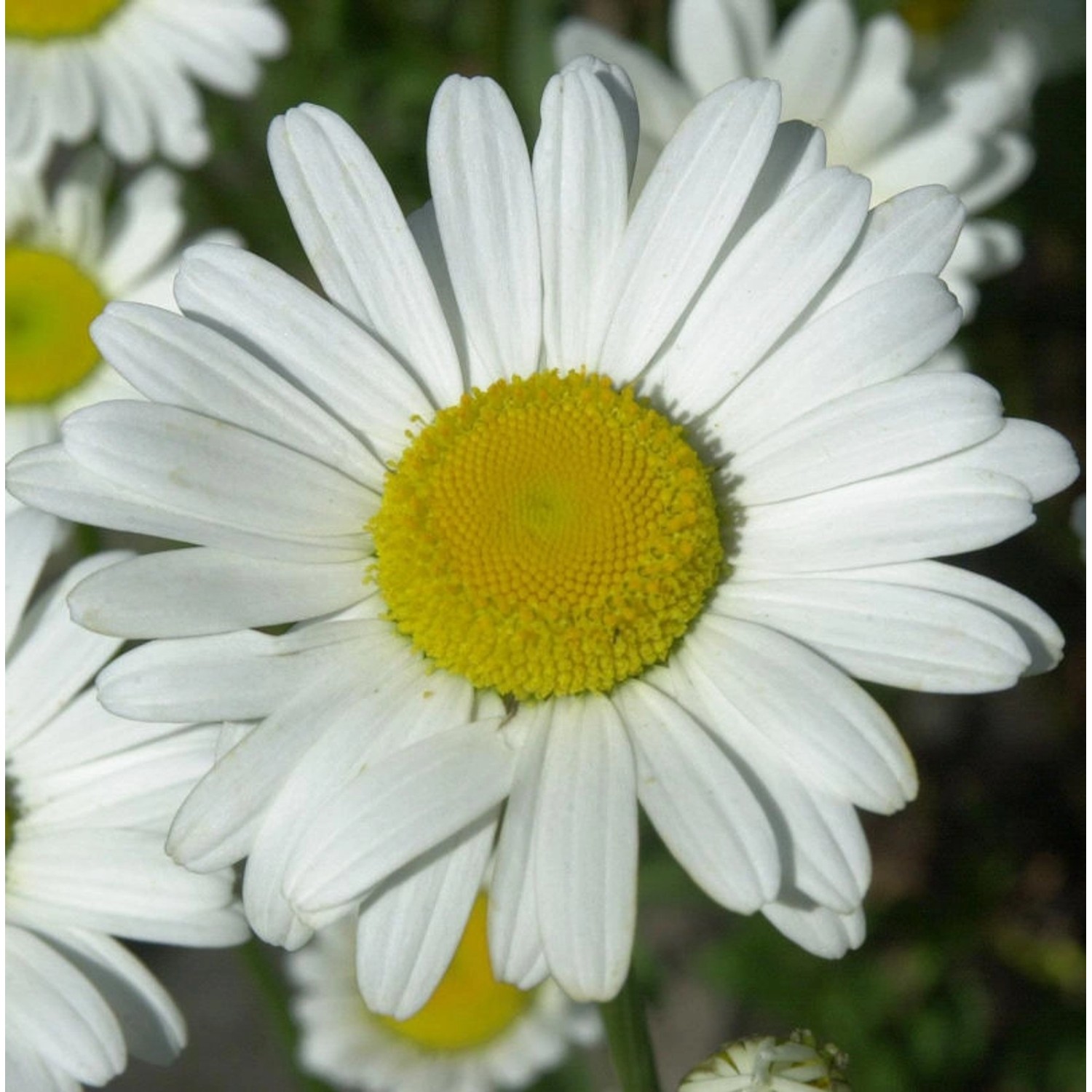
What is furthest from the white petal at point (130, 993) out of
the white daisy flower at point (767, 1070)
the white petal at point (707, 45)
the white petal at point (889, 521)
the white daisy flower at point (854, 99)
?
the white petal at point (707, 45)

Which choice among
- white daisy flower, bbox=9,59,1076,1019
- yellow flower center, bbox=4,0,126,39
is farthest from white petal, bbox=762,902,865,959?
yellow flower center, bbox=4,0,126,39

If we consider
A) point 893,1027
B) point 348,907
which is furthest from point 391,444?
point 893,1027

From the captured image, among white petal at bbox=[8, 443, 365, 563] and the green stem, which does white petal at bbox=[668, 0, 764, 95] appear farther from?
the green stem

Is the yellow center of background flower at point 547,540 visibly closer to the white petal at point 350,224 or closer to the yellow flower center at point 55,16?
the white petal at point 350,224

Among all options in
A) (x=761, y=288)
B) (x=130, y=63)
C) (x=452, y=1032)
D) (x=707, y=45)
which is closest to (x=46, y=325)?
(x=130, y=63)

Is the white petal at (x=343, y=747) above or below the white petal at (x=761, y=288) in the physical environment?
below

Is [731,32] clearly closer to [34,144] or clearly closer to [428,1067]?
[34,144]
